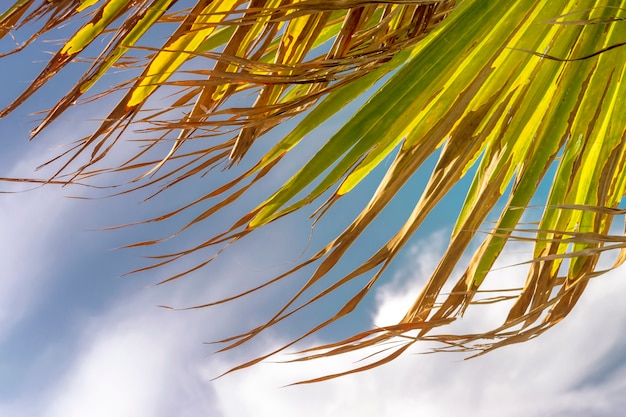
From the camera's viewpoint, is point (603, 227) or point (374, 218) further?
point (603, 227)

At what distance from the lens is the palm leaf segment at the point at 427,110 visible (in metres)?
1.04

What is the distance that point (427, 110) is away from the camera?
1.17m

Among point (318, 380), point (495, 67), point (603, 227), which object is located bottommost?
point (603, 227)

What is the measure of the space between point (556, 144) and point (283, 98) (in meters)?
0.55

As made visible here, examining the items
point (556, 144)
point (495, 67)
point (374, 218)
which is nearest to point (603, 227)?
point (556, 144)

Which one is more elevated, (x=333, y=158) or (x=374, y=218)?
(x=333, y=158)

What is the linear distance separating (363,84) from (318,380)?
1.53 feet

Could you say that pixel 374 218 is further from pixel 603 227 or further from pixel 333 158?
pixel 603 227

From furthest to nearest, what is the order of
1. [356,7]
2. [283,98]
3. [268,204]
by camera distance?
[283,98]
[268,204]
[356,7]

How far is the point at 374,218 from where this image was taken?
110 centimetres

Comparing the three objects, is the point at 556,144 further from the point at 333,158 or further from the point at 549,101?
the point at 333,158

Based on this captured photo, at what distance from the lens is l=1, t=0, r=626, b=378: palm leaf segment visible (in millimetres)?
1039

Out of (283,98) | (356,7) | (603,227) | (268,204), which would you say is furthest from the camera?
(283,98)

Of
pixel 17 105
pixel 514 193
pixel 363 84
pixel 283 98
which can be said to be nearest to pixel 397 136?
pixel 363 84
